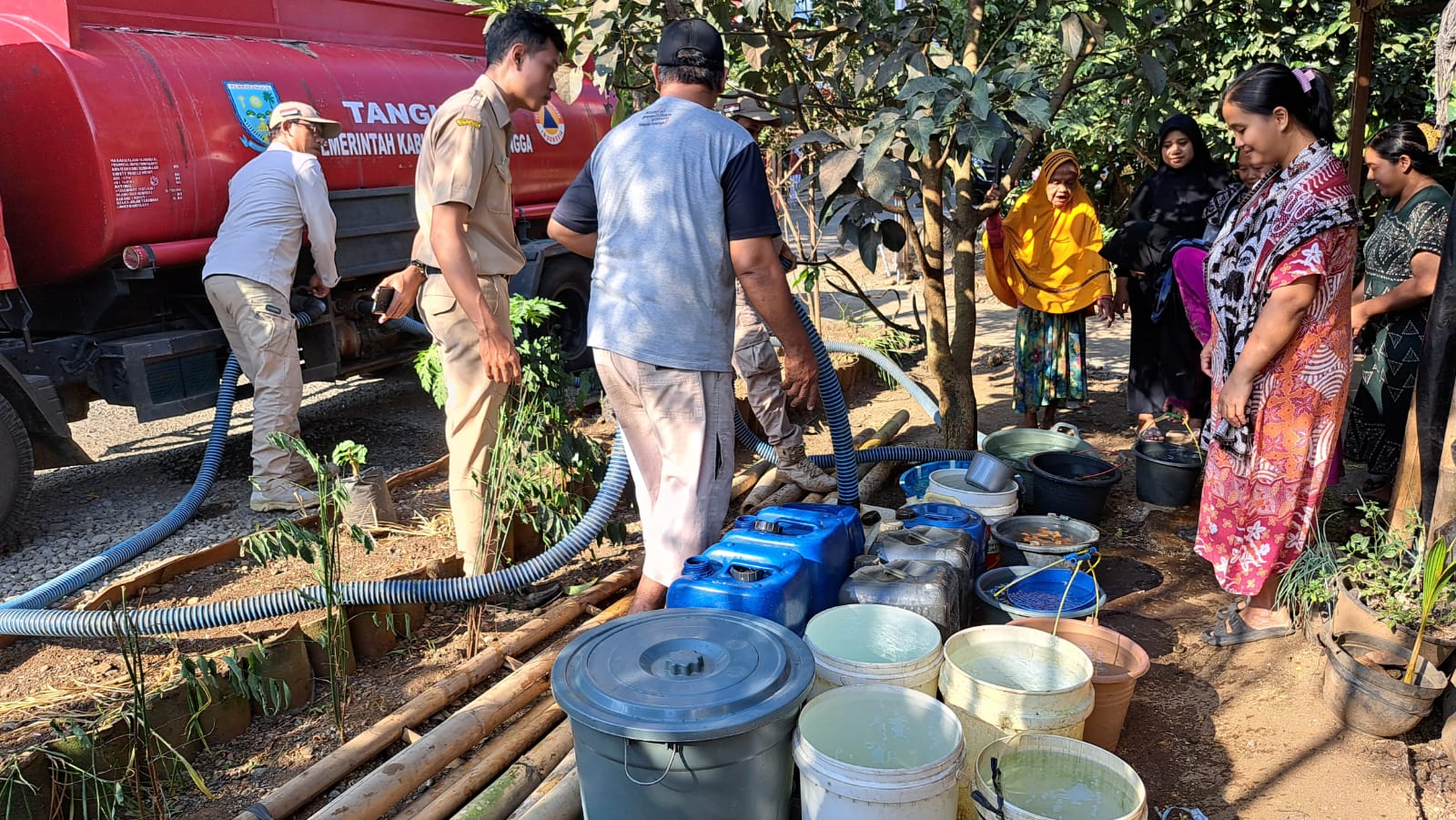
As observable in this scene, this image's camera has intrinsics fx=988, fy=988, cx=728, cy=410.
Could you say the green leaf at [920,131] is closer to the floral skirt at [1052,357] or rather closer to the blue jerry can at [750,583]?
the blue jerry can at [750,583]

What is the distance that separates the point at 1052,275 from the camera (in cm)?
498

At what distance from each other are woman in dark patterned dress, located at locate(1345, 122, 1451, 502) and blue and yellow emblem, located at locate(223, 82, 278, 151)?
202 inches

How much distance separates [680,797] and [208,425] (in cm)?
525

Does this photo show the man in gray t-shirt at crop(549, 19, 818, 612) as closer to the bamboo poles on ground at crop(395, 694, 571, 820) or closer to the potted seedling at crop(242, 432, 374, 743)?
the bamboo poles on ground at crop(395, 694, 571, 820)

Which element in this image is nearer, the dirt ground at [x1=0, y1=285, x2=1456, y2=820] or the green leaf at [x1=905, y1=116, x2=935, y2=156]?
the dirt ground at [x1=0, y1=285, x2=1456, y2=820]

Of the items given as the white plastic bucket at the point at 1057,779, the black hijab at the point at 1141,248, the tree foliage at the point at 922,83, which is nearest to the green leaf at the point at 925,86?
the tree foliage at the point at 922,83

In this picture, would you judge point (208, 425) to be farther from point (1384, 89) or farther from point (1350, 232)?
point (1384, 89)

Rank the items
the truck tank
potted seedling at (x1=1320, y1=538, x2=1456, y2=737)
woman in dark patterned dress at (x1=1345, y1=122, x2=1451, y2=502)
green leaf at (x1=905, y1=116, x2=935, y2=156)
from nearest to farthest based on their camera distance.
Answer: potted seedling at (x1=1320, y1=538, x2=1456, y2=737), green leaf at (x1=905, y1=116, x2=935, y2=156), woman in dark patterned dress at (x1=1345, y1=122, x2=1451, y2=502), the truck tank

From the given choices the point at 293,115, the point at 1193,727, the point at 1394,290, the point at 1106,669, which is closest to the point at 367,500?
the point at 293,115

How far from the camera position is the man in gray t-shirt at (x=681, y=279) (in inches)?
105

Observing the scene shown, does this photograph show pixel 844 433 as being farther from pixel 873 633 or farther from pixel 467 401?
pixel 467 401

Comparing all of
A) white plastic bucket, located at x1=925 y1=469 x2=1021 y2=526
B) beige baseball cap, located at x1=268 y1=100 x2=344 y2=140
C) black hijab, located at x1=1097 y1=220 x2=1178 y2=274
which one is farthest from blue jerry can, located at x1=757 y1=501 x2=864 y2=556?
beige baseball cap, located at x1=268 y1=100 x2=344 y2=140

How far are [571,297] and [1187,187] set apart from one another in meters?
4.18

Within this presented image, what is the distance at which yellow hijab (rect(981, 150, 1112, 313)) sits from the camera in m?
4.93
